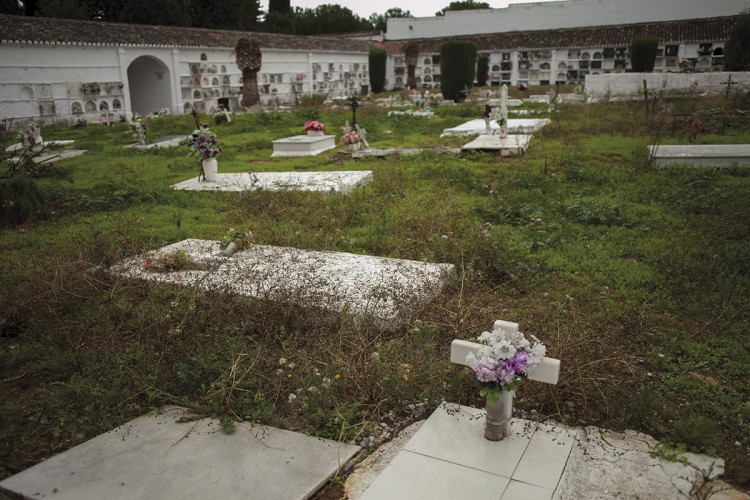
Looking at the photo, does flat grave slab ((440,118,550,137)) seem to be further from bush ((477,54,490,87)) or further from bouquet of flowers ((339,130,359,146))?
bush ((477,54,490,87))

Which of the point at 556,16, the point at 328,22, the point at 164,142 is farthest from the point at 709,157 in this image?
the point at 328,22

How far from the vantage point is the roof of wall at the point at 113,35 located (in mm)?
20281

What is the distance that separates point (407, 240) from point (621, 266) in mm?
2124

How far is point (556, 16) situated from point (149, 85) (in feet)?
103

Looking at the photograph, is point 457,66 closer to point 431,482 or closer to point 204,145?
point 204,145

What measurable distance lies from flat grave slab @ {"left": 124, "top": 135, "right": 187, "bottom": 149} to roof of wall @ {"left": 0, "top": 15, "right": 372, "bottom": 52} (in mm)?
6844

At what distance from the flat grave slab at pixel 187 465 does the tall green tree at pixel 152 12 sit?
35.3 m

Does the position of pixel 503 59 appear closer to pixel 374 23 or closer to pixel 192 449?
pixel 374 23

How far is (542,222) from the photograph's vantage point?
753 cm

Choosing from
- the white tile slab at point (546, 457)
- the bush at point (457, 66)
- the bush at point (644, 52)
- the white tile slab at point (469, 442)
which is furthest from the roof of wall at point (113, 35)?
the white tile slab at point (546, 457)

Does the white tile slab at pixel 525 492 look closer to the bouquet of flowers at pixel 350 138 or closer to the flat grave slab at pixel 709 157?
the flat grave slab at pixel 709 157

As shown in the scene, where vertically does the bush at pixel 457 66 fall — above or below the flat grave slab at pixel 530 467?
above

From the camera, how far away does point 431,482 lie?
288 cm

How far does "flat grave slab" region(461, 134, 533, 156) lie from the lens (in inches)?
487
